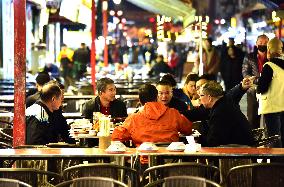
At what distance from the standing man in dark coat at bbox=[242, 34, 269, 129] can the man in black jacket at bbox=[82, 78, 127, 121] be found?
121 inches

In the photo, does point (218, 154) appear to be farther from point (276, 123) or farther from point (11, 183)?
point (276, 123)

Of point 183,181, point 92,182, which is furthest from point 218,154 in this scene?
point 92,182

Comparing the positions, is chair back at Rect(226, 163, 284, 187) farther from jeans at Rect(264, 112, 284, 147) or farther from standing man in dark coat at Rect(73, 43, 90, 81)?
standing man in dark coat at Rect(73, 43, 90, 81)

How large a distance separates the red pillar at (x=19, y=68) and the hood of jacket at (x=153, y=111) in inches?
62.3

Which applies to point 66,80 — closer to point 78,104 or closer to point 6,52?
point 6,52

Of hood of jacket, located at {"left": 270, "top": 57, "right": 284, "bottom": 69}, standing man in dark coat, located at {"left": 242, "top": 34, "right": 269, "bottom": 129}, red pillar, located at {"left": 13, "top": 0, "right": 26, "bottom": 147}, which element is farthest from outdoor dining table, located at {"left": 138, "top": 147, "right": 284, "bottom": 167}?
standing man in dark coat, located at {"left": 242, "top": 34, "right": 269, "bottom": 129}

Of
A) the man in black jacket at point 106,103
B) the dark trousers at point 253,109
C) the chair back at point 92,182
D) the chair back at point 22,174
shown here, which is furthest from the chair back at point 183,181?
the dark trousers at point 253,109

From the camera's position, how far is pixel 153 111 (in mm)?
10961

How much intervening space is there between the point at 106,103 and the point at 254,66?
4.62 metres

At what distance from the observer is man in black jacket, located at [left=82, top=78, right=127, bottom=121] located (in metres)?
14.0

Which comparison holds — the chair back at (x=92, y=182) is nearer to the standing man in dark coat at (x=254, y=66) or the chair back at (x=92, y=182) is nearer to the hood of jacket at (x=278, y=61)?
the hood of jacket at (x=278, y=61)

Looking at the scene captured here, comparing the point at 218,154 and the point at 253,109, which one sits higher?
the point at 253,109

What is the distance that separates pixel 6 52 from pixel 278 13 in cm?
1070

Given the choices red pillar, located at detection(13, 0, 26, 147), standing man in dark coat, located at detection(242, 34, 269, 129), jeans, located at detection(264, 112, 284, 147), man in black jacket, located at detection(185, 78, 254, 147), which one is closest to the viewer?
man in black jacket, located at detection(185, 78, 254, 147)
